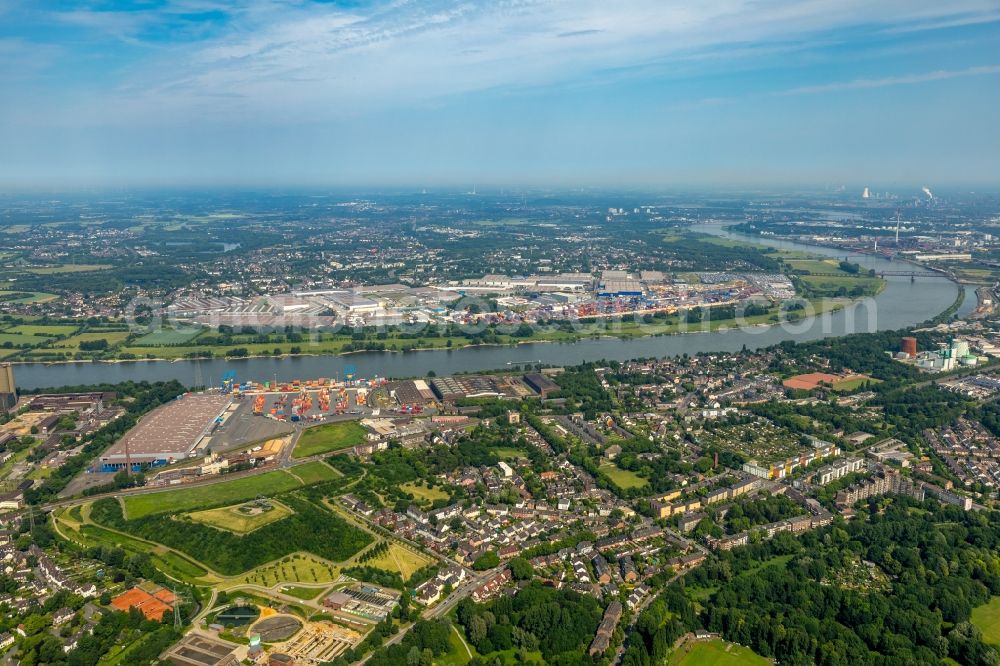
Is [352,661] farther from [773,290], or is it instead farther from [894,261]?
[894,261]

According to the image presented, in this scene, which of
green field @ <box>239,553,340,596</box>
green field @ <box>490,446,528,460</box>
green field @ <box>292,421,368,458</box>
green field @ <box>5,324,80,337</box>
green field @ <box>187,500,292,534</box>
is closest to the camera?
green field @ <box>239,553,340,596</box>

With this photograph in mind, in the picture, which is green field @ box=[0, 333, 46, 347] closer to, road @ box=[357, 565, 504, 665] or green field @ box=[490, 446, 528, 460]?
green field @ box=[490, 446, 528, 460]

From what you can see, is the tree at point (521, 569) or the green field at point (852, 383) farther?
the green field at point (852, 383)

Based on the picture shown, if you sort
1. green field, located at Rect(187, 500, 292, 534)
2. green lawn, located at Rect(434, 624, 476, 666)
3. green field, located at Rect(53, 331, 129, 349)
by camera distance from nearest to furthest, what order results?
green lawn, located at Rect(434, 624, 476, 666) → green field, located at Rect(187, 500, 292, 534) → green field, located at Rect(53, 331, 129, 349)

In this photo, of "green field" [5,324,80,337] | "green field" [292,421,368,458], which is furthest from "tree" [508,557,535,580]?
"green field" [5,324,80,337]

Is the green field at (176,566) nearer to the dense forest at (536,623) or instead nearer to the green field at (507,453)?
the dense forest at (536,623)

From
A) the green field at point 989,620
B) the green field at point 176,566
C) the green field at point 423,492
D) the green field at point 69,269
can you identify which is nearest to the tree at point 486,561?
the green field at point 423,492

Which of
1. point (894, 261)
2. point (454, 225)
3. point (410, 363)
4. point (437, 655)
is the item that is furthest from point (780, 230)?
point (437, 655)
